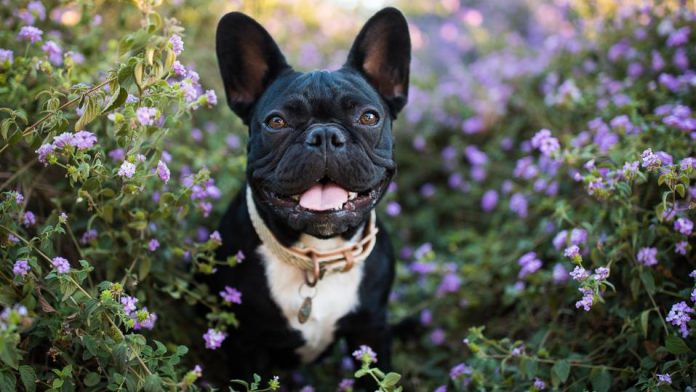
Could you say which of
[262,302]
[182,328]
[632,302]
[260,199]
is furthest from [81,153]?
[632,302]

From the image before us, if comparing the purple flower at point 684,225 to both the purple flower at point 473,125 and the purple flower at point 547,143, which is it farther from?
the purple flower at point 473,125

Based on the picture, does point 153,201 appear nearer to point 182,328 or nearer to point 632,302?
point 182,328

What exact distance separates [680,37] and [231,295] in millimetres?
3066

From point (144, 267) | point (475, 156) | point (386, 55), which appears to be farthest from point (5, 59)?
point (475, 156)

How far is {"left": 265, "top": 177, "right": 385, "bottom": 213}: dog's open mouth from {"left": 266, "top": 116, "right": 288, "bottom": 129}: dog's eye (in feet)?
0.92

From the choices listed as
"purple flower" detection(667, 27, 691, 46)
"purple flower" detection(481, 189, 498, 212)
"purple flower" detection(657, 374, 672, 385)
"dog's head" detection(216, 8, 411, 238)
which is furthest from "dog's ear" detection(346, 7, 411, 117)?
"purple flower" detection(667, 27, 691, 46)

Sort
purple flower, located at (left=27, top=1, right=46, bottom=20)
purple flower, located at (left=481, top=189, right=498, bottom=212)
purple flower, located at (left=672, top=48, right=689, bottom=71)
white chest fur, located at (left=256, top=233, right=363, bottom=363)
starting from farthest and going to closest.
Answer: purple flower, located at (left=481, top=189, right=498, bottom=212) < purple flower, located at (left=672, top=48, right=689, bottom=71) < purple flower, located at (left=27, top=1, right=46, bottom=20) < white chest fur, located at (left=256, top=233, right=363, bottom=363)

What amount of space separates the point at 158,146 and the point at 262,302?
2.68 feet

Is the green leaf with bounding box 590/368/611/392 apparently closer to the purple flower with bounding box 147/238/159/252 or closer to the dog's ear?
the dog's ear

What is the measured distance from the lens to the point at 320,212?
250 cm

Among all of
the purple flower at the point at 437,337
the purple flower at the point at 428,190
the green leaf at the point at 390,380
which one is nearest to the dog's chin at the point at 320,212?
the green leaf at the point at 390,380

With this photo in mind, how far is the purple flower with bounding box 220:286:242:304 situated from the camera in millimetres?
2719

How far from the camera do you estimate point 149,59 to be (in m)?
2.11

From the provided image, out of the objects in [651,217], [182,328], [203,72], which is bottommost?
[182,328]
